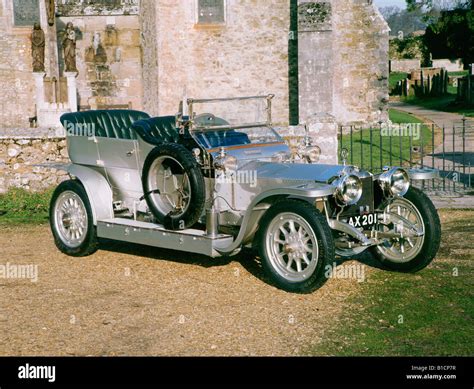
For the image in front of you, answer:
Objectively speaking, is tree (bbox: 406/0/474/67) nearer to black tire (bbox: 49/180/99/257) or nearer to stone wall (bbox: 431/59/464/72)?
stone wall (bbox: 431/59/464/72)

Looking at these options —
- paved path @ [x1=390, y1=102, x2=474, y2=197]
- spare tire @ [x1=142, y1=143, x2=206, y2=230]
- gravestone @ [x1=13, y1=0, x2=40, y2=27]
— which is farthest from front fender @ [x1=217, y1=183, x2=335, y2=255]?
gravestone @ [x1=13, y1=0, x2=40, y2=27]

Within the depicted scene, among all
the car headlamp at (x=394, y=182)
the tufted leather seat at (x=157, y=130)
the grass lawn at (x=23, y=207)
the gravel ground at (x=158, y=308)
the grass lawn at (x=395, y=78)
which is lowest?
the gravel ground at (x=158, y=308)

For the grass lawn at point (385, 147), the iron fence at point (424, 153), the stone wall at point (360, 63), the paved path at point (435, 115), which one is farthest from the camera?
the paved path at point (435, 115)

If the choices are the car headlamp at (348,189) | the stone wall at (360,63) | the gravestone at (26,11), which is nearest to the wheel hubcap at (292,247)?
the car headlamp at (348,189)

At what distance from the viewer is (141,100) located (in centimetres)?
2355

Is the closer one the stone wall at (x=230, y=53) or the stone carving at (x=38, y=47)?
the stone carving at (x=38, y=47)

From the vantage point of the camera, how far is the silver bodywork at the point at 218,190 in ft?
24.5

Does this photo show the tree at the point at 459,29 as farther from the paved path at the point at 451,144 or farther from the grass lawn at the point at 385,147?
the grass lawn at the point at 385,147

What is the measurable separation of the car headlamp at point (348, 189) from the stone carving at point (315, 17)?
14906mm

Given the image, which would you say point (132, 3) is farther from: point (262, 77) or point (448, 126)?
point (448, 126)

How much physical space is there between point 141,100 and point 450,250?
1596 cm

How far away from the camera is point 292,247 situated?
7191mm

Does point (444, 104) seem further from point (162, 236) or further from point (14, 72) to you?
point (162, 236)

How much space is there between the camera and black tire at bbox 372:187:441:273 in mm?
7727
